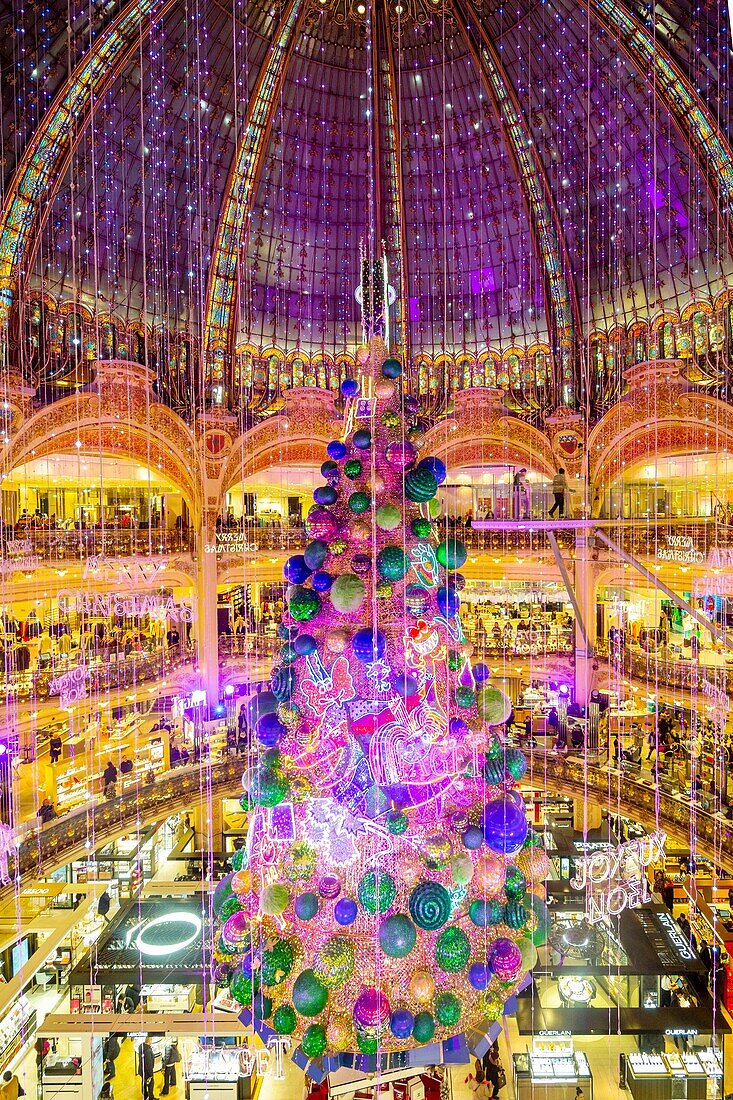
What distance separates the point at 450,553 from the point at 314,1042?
3032mm

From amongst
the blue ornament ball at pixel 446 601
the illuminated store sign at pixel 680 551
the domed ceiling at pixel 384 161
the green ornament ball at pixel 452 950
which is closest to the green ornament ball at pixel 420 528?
the blue ornament ball at pixel 446 601

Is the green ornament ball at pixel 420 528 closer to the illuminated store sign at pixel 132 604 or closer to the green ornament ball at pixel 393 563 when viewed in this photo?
the green ornament ball at pixel 393 563

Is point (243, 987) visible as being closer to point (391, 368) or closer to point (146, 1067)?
point (391, 368)

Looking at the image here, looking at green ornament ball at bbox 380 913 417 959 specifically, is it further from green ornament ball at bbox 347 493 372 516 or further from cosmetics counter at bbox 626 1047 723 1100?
cosmetics counter at bbox 626 1047 723 1100

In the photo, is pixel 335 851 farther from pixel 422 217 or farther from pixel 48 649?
pixel 422 217

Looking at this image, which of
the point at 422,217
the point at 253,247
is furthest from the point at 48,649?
the point at 422,217

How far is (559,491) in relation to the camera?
2184 centimetres

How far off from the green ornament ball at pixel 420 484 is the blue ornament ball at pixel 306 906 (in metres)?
2.54

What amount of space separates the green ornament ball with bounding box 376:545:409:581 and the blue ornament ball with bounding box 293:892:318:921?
1996 millimetres

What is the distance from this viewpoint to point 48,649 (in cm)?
2069

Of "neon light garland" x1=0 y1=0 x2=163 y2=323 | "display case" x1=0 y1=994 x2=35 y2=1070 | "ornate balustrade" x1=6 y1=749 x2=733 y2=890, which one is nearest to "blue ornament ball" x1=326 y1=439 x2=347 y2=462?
"ornate balustrade" x1=6 y1=749 x2=733 y2=890

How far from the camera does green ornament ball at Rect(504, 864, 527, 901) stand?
422cm

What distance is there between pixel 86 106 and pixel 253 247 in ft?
20.9

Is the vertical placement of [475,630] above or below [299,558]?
below
